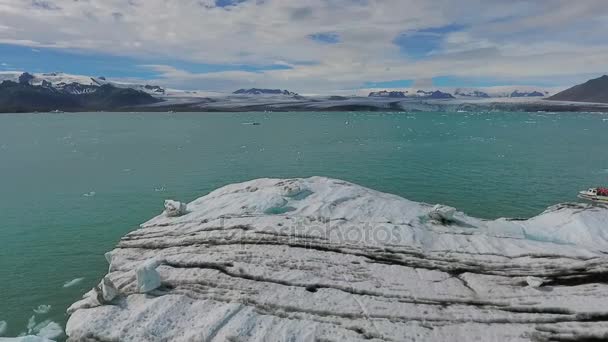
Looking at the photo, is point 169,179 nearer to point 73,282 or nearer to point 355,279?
point 73,282

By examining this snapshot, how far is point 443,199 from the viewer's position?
28.1m

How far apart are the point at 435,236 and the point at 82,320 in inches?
479

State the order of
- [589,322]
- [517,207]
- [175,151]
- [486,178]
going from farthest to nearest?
[175,151] → [486,178] → [517,207] → [589,322]

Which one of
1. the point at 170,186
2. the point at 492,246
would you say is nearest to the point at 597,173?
the point at 492,246

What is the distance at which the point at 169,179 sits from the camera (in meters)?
35.2

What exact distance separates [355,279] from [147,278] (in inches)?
256

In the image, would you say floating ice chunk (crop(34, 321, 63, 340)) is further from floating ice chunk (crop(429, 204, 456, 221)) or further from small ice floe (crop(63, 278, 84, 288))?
floating ice chunk (crop(429, 204, 456, 221))

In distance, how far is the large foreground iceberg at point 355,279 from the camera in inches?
398

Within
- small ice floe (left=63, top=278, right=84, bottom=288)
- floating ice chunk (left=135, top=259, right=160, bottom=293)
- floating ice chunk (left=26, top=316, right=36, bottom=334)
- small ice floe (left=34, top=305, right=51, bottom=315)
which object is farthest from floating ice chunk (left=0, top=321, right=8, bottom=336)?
floating ice chunk (left=135, top=259, right=160, bottom=293)

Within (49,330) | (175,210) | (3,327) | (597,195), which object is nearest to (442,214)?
(175,210)

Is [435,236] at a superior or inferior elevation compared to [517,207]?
superior

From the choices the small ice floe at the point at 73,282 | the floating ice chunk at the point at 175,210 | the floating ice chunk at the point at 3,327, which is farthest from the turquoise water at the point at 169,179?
the floating ice chunk at the point at 175,210

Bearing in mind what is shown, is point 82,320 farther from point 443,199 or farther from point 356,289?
point 443,199

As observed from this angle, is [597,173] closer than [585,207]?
No
